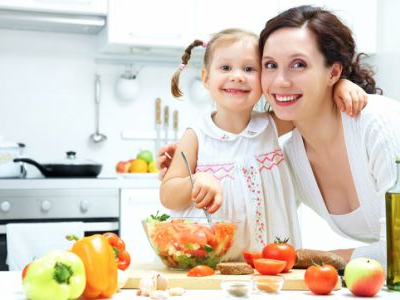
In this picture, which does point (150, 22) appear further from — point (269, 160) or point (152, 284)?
point (152, 284)

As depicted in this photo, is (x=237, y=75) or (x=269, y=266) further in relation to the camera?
(x=237, y=75)

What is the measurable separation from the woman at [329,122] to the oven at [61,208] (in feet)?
4.00

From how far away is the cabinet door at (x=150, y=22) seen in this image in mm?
3363

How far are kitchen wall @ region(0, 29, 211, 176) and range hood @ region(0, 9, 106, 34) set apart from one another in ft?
0.39

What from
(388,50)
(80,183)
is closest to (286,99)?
(80,183)

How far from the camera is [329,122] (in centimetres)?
196

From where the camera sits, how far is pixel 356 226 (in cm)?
206

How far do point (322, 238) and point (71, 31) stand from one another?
174 centimetres

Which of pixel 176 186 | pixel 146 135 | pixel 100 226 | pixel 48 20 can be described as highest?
pixel 48 20

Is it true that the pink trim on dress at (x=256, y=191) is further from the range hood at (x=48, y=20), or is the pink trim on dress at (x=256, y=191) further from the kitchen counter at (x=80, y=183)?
the range hood at (x=48, y=20)

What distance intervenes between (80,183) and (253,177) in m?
1.33

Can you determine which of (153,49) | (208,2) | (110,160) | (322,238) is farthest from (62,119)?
(322,238)

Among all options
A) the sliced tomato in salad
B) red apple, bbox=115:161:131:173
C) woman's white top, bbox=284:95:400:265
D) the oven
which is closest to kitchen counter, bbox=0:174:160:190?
the oven

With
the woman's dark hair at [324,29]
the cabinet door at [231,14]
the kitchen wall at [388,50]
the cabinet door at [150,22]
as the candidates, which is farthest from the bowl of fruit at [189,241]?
the kitchen wall at [388,50]
